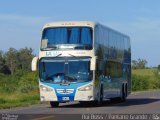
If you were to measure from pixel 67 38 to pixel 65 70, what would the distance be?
→ 5.29 ft

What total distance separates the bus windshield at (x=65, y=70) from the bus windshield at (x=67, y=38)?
694 millimetres

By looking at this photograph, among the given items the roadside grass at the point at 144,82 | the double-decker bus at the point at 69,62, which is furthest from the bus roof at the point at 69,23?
the roadside grass at the point at 144,82

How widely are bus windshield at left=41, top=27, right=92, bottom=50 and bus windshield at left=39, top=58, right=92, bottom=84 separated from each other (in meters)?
0.69

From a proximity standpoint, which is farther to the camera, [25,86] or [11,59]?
[11,59]

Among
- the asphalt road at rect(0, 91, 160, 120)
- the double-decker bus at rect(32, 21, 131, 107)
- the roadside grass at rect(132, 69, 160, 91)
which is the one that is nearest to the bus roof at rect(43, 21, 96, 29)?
the double-decker bus at rect(32, 21, 131, 107)

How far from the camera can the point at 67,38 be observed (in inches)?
1182

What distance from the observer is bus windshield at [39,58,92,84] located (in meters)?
29.8

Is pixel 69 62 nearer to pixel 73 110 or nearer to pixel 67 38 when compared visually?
pixel 67 38

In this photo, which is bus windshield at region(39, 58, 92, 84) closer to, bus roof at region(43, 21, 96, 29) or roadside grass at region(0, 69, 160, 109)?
bus roof at region(43, 21, 96, 29)

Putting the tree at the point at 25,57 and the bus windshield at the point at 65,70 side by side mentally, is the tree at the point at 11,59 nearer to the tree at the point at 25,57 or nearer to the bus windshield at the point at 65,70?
the tree at the point at 25,57

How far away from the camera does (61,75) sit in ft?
98.2

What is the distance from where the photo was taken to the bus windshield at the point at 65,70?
97.6 ft

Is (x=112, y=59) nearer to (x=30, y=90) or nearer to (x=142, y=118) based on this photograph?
(x=142, y=118)

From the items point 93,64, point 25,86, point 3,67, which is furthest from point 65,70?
point 3,67
